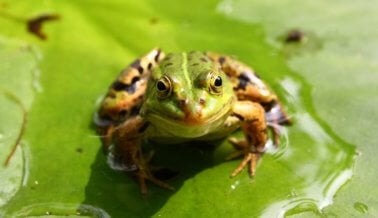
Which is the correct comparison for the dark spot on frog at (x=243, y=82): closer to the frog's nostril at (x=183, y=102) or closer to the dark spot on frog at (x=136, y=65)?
the dark spot on frog at (x=136, y=65)

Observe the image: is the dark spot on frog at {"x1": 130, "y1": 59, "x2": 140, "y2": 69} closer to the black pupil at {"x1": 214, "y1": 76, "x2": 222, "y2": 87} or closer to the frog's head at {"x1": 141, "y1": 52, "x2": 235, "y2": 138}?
the frog's head at {"x1": 141, "y1": 52, "x2": 235, "y2": 138}

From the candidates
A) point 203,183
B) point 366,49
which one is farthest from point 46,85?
point 366,49

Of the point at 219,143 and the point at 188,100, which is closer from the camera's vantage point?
the point at 188,100

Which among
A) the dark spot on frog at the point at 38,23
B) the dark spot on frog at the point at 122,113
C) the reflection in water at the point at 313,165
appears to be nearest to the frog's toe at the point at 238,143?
the reflection in water at the point at 313,165

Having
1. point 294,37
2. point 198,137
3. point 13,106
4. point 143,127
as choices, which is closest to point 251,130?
point 198,137

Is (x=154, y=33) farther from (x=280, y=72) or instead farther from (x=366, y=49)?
(x=366, y=49)

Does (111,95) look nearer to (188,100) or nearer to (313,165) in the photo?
(188,100)

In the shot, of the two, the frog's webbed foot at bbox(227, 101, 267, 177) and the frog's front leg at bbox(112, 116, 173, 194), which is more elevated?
the frog's webbed foot at bbox(227, 101, 267, 177)

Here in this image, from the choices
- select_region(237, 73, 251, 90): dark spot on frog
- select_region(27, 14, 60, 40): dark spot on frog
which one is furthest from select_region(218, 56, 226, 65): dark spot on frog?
select_region(27, 14, 60, 40): dark spot on frog
